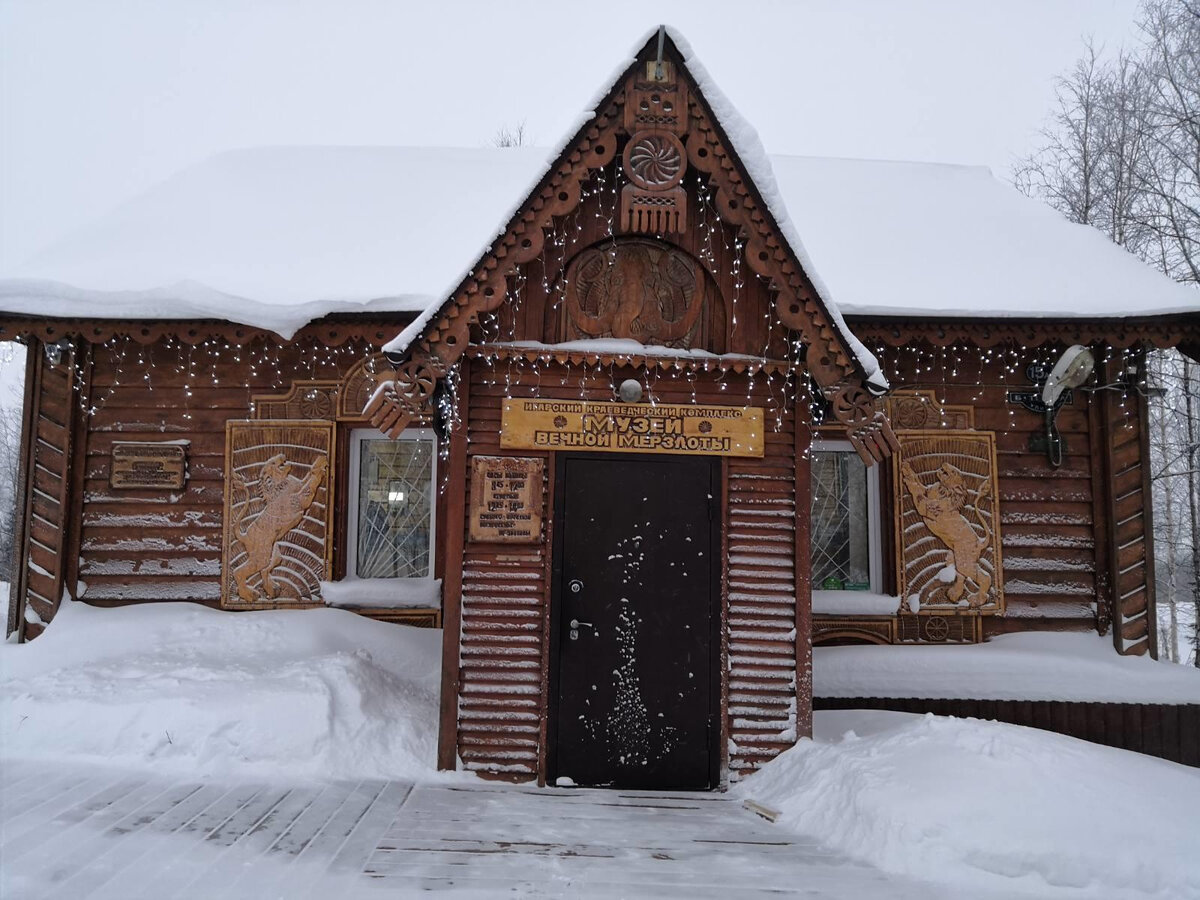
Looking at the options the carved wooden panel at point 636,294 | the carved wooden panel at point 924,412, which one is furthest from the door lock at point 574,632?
the carved wooden panel at point 924,412

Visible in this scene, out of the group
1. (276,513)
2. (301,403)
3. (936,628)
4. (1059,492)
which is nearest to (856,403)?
(936,628)

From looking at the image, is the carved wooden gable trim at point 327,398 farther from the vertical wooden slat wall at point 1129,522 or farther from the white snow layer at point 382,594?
the vertical wooden slat wall at point 1129,522

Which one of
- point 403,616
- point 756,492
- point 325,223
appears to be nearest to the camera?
point 756,492

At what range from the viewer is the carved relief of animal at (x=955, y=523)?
7758 mm

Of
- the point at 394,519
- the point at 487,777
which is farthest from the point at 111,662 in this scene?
the point at 487,777

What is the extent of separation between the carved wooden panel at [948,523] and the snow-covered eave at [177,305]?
488 centimetres

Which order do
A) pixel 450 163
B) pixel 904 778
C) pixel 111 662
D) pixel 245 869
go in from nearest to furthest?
pixel 245 869, pixel 904 778, pixel 111 662, pixel 450 163

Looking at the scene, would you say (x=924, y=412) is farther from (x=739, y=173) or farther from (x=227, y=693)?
(x=227, y=693)

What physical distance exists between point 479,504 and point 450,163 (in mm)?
6675

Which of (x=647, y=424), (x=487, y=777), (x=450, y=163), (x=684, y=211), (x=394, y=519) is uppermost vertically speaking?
(x=450, y=163)

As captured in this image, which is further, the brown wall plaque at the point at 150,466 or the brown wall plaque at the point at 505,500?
the brown wall plaque at the point at 150,466

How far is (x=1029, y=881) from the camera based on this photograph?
407cm

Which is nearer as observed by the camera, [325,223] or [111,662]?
[111,662]

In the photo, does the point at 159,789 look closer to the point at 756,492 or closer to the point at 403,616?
the point at 403,616
